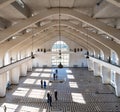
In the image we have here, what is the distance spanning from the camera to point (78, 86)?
23.8m

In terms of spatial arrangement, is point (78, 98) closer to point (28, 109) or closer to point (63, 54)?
point (28, 109)

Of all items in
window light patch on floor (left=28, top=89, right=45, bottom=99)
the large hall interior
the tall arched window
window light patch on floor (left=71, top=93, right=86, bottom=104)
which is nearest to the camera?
the large hall interior

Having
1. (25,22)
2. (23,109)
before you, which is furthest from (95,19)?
(23,109)

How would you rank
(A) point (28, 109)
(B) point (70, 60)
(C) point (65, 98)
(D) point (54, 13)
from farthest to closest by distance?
(B) point (70, 60), (C) point (65, 98), (A) point (28, 109), (D) point (54, 13)

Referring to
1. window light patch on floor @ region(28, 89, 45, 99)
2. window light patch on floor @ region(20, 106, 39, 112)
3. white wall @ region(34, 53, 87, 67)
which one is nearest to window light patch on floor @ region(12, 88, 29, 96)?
window light patch on floor @ region(28, 89, 45, 99)

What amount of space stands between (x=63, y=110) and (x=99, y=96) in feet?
17.0

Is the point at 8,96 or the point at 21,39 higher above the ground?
the point at 21,39

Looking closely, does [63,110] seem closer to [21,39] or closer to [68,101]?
[68,101]

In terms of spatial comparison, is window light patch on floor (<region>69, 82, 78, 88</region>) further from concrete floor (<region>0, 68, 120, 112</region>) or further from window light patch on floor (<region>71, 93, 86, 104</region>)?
window light patch on floor (<region>71, 93, 86, 104</region>)

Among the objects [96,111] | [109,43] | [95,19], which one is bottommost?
[96,111]

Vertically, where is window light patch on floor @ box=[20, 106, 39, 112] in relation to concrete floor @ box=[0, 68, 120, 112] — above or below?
below

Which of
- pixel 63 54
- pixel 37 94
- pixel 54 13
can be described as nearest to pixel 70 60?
pixel 63 54

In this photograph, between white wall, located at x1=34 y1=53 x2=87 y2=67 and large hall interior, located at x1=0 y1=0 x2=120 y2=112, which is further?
white wall, located at x1=34 y1=53 x2=87 y2=67

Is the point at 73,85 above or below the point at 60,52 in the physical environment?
below
